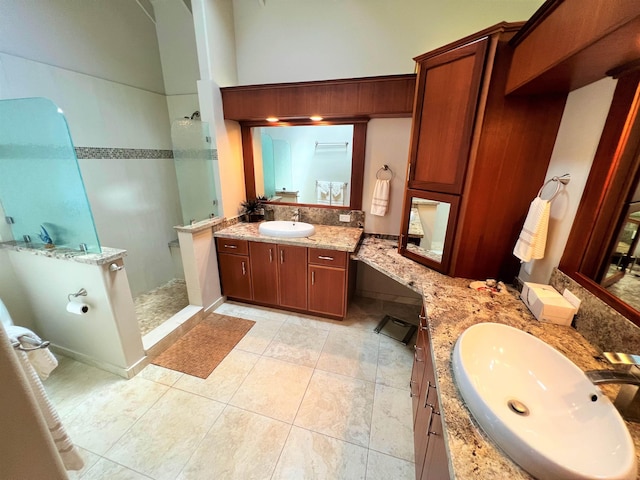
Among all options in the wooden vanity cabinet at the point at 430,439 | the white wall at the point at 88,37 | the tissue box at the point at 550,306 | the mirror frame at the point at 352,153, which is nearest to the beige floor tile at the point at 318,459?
the wooden vanity cabinet at the point at 430,439

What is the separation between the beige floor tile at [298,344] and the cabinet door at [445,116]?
1.60 m

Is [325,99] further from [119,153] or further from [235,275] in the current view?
[119,153]

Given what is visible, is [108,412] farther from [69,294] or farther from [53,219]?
[53,219]

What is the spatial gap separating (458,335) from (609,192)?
3.04 ft

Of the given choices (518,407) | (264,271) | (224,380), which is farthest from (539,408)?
(264,271)

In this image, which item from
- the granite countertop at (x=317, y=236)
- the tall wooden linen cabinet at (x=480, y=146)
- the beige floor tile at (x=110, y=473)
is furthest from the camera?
the granite countertop at (x=317, y=236)

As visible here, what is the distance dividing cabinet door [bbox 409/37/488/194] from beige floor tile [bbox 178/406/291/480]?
1.94 meters

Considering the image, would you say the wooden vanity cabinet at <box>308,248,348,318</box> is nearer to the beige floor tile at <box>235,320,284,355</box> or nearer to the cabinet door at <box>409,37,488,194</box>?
the beige floor tile at <box>235,320,284,355</box>

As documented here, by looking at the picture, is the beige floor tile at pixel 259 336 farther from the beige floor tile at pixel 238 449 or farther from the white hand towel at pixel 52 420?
the white hand towel at pixel 52 420

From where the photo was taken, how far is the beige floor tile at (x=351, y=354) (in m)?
1.98

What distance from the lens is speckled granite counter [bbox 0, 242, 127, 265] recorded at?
1592 mm

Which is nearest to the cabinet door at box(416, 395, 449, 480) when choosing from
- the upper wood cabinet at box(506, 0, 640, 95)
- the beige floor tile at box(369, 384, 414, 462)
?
the beige floor tile at box(369, 384, 414, 462)

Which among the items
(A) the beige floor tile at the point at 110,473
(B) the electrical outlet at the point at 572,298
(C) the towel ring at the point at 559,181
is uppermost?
(C) the towel ring at the point at 559,181

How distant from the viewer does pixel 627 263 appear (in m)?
1.04
